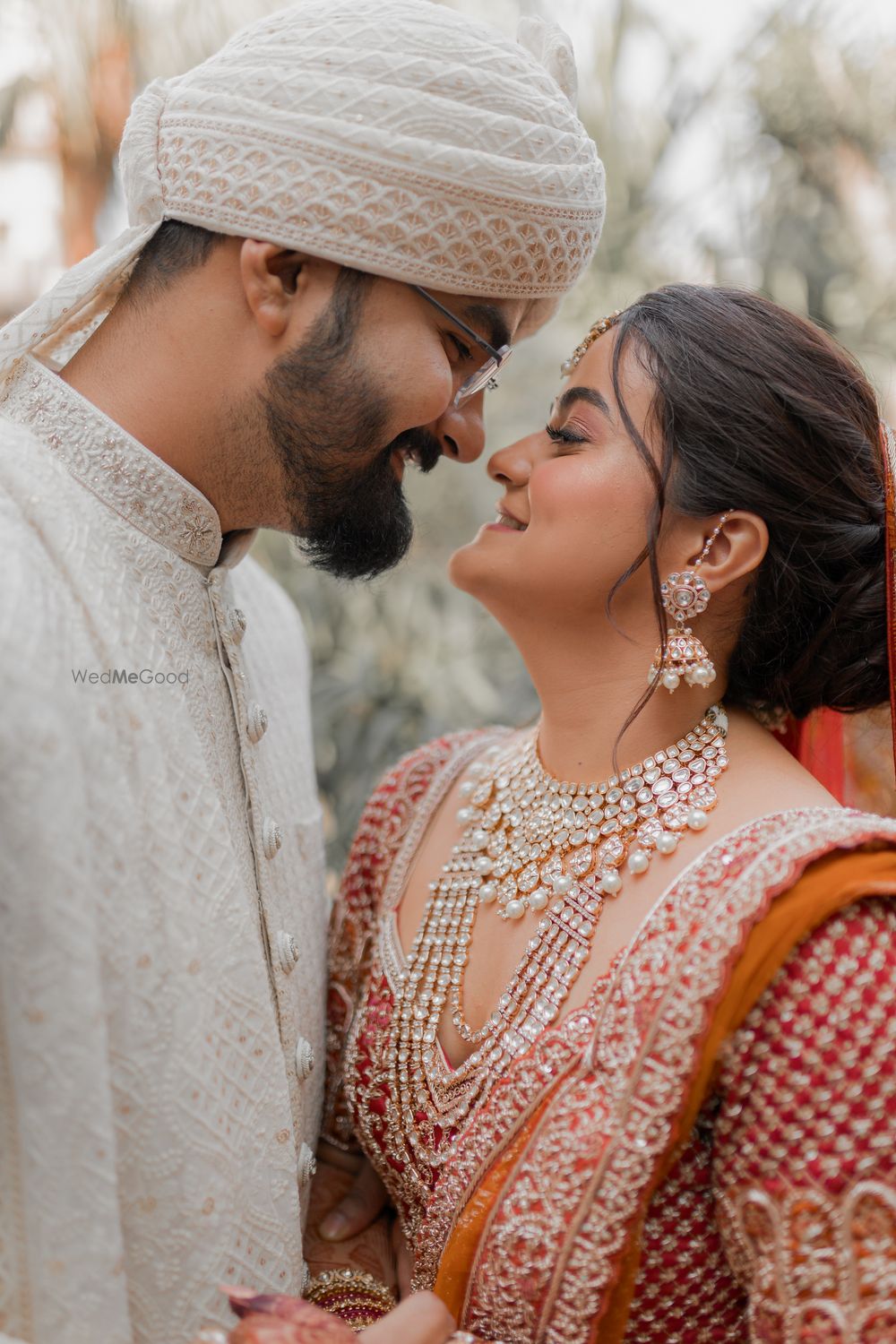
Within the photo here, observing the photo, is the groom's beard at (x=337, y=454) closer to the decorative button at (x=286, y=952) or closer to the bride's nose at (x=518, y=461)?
the bride's nose at (x=518, y=461)

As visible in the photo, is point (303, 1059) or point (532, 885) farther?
point (532, 885)

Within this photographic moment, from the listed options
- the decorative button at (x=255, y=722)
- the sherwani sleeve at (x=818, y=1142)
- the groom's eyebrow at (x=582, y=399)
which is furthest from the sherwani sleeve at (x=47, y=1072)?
the groom's eyebrow at (x=582, y=399)

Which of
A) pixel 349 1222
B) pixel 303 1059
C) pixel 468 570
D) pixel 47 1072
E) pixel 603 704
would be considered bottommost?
pixel 349 1222

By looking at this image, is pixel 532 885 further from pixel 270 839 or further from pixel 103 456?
pixel 103 456

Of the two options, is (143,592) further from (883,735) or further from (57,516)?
(883,735)

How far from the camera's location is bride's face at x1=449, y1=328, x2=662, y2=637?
5.22ft

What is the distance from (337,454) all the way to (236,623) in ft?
0.91

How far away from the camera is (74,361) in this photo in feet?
5.03

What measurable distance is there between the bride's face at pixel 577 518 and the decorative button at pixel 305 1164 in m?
0.77

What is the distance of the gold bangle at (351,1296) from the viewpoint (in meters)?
1.55

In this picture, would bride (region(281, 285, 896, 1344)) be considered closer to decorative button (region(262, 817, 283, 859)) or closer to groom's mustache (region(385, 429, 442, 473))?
groom's mustache (region(385, 429, 442, 473))

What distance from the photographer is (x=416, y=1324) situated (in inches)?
49.6

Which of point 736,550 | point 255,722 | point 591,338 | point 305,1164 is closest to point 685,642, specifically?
point 736,550

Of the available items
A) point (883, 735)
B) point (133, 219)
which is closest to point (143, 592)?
point (133, 219)
